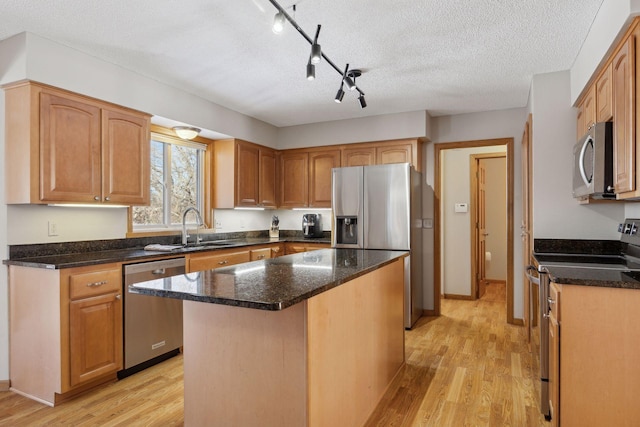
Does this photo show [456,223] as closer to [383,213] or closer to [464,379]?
[383,213]

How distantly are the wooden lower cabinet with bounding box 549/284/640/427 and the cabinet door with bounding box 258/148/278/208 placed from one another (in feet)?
12.2

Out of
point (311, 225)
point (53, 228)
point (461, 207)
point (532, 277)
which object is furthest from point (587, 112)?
point (53, 228)

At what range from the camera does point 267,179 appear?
509 cm

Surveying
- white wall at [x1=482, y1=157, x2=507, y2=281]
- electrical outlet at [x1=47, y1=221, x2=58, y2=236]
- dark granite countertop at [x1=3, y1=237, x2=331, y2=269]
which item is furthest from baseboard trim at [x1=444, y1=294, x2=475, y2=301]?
electrical outlet at [x1=47, y1=221, x2=58, y2=236]

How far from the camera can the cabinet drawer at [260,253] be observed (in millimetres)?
4172

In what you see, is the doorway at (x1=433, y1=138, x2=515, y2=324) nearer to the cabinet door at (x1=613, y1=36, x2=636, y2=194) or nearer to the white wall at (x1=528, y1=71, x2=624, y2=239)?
the white wall at (x1=528, y1=71, x2=624, y2=239)

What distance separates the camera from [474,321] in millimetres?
4273

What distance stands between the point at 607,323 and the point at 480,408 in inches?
38.1

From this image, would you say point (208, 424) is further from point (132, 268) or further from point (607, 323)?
Result: point (607, 323)

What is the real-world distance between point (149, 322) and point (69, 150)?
1.43 metres

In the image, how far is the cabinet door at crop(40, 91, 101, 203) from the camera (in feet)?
8.43

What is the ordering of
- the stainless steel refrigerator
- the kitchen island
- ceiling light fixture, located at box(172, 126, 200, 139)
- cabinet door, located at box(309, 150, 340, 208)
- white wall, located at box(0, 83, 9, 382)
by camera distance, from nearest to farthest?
the kitchen island → white wall, located at box(0, 83, 9, 382) → ceiling light fixture, located at box(172, 126, 200, 139) → the stainless steel refrigerator → cabinet door, located at box(309, 150, 340, 208)

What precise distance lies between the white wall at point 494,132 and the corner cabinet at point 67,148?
3.31 m

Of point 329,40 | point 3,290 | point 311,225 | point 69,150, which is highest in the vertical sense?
point 329,40
